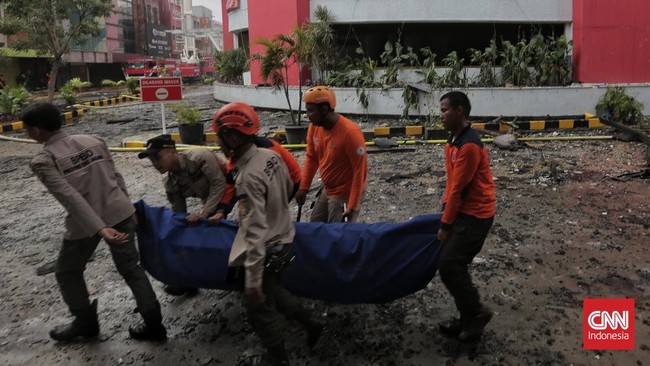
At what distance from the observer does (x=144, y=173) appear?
8.33 meters

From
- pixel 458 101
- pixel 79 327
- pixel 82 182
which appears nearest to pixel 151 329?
pixel 79 327

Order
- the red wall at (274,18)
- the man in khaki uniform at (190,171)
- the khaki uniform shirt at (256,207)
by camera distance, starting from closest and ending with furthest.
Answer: the khaki uniform shirt at (256,207)
the man in khaki uniform at (190,171)
the red wall at (274,18)

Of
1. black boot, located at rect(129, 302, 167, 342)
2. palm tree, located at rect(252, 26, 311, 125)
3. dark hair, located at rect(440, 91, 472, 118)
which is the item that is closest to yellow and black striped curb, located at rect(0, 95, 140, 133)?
palm tree, located at rect(252, 26, 311, 125)

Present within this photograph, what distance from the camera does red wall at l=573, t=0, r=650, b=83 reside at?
13133mm

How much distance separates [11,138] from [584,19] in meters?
14.5

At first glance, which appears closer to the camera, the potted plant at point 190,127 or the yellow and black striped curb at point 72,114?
the potted plant at point 190,127

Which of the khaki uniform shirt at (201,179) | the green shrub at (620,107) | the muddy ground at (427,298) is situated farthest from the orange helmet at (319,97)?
the green shrub at (620,107)

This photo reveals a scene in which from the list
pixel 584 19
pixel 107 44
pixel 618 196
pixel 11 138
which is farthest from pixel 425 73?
pixel 107 44

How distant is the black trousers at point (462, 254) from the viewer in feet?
9.82

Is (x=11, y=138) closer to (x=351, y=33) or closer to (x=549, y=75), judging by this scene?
(x=351, y=33)

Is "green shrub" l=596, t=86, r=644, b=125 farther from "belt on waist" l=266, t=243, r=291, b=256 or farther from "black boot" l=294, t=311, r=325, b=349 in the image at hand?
"belt on waist" l=266, t=243, r=291, b=256

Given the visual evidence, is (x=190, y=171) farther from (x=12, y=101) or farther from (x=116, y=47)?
(x=116, y=47)

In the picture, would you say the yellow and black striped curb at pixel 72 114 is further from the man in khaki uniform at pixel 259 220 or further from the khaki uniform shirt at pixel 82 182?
the man in khaki uniform at pixel 259 220

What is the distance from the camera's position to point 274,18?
15953mm
